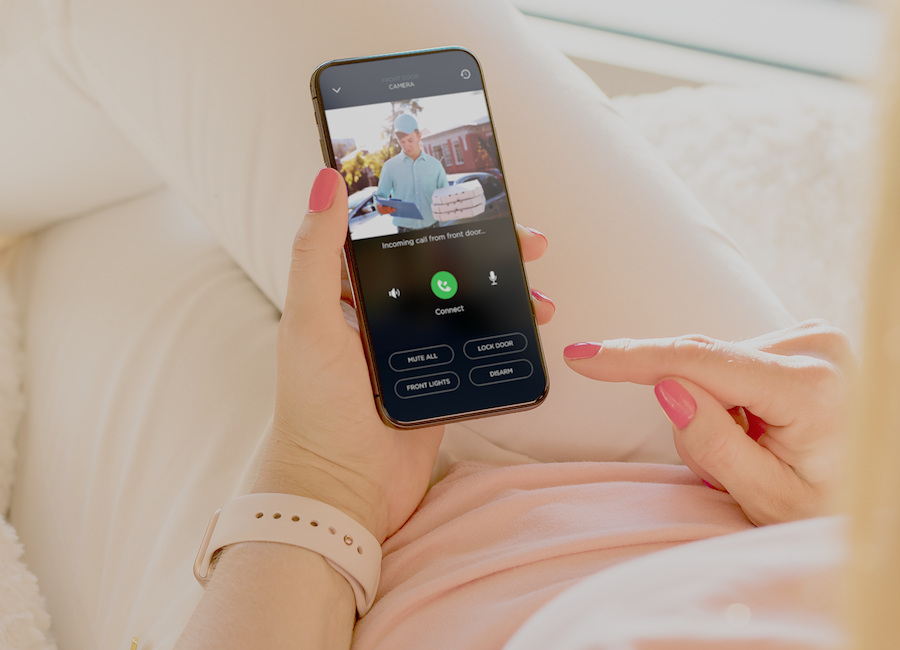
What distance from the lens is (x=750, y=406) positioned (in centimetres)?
45

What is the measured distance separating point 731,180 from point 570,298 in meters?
0.43

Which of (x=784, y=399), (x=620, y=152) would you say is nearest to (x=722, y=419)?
(x=784, y=399)

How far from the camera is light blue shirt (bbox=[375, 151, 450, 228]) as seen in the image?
504 millimetres

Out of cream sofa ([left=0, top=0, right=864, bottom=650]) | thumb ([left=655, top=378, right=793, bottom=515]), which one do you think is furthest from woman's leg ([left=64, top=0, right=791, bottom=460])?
thumb ([left=655, top=378, right=793, bottom=515])

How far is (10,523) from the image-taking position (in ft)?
1.98

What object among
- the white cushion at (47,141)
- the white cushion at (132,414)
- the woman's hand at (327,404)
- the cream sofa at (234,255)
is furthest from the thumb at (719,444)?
the white cushion at (47,141)

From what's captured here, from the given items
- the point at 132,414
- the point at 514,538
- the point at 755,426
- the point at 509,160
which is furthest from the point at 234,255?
the point at 755,426

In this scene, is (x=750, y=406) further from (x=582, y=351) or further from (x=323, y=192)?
(x=323, y=192)

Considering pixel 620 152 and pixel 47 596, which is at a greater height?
pixel 620 152

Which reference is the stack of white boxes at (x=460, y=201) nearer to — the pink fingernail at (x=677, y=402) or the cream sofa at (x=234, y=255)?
the cream sofa at (x=234, y=255)

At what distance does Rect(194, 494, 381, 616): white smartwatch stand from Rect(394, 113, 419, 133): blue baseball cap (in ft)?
0.96

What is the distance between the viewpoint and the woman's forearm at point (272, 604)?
15.5 inches

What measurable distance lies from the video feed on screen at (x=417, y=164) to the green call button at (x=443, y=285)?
1.6 inches

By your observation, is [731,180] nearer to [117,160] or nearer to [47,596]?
[117,160]
